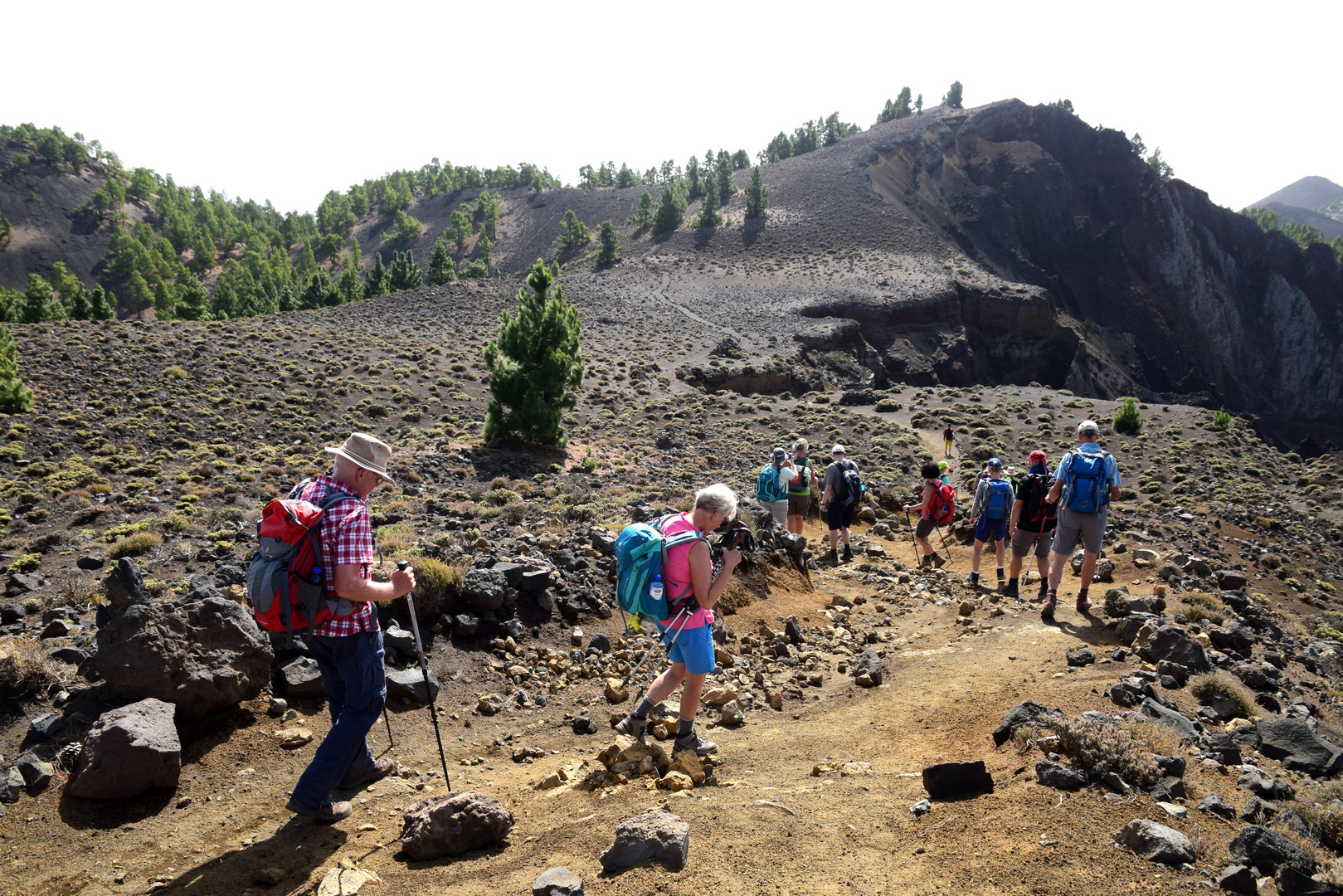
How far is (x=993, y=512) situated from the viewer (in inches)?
381

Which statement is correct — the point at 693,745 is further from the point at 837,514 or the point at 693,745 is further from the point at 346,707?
the point at 837,514

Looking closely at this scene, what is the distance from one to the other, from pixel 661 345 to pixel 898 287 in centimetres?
2930

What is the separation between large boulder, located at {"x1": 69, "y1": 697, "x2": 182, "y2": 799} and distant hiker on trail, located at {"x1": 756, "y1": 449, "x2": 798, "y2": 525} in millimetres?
8146

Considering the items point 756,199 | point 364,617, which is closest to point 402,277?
point 756,199

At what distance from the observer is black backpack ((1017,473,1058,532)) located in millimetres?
8516

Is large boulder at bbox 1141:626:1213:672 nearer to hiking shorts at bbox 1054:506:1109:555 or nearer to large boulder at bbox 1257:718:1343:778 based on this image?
large boulder at bbox 1257:718:1343:778

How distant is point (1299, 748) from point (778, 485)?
7.12 meters

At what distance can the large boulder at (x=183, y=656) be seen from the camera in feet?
14.7

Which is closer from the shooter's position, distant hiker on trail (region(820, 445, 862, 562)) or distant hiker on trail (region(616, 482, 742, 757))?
distant hiker on trail (region(616, 482, 742, 757))

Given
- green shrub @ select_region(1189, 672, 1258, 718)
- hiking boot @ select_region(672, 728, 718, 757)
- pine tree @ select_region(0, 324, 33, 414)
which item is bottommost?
green shrub @ select_region(1189, 672, 1258, 718)

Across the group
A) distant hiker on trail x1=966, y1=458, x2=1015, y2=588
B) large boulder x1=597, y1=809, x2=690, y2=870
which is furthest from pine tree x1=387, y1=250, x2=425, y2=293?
large boulder x1=597, y1=809, x2=690, y2=870

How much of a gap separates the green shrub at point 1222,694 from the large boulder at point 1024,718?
1.78m

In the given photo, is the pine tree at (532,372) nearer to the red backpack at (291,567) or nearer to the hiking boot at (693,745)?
the hiking boot at (693,745)

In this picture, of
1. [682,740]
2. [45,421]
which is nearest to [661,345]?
[45,421]
